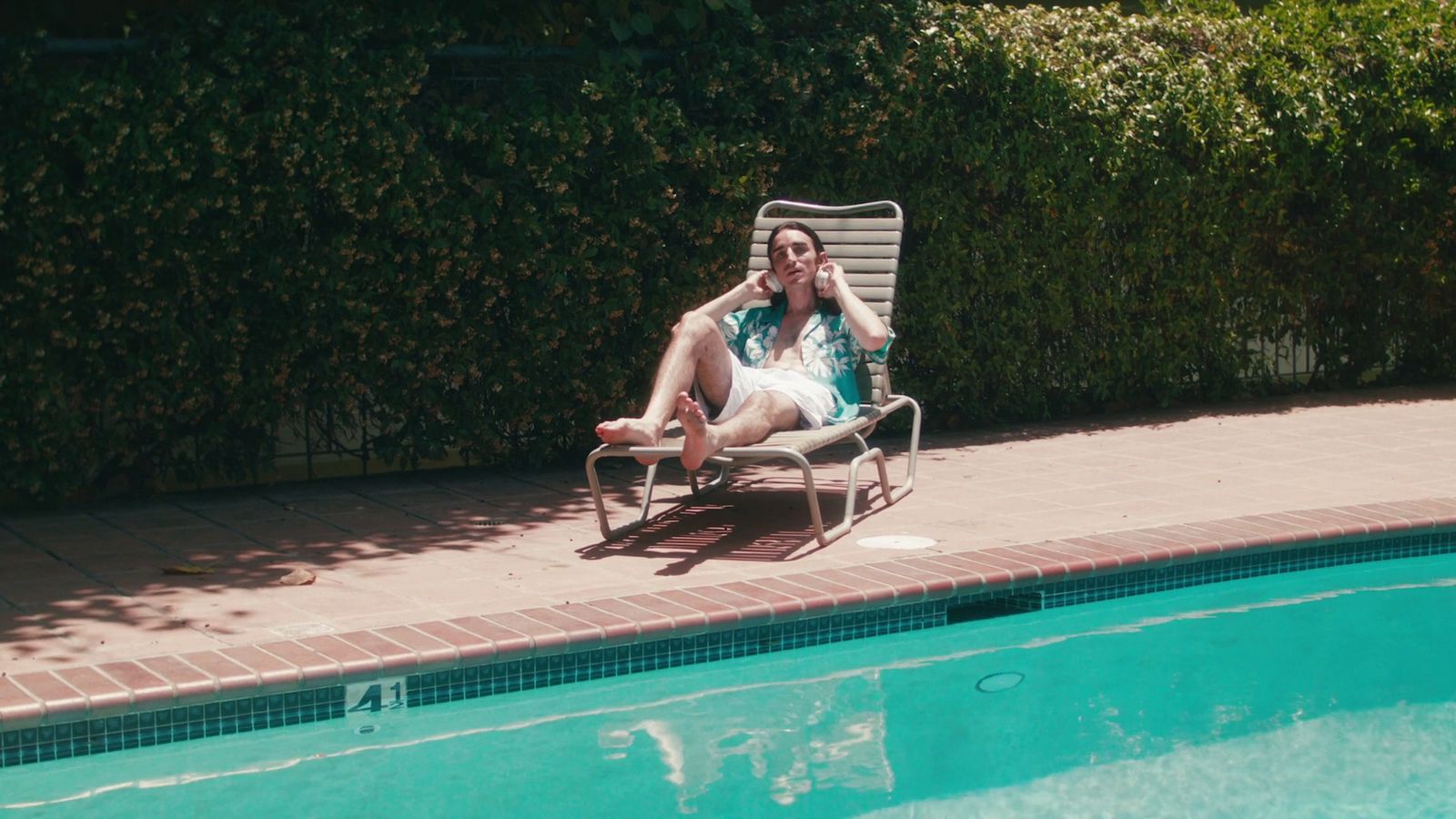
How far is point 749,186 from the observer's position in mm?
8797

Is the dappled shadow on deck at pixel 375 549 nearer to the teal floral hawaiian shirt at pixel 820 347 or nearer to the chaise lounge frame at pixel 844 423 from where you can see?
the chaise lounge frame at pixel 844 423

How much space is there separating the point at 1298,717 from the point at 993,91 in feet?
16.5

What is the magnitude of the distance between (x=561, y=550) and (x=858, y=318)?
5.73 feet

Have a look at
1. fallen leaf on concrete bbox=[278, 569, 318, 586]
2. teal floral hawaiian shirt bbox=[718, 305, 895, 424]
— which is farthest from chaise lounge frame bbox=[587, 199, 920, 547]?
fallen leaf on concrete bbox=[278, 569, 318, 586]

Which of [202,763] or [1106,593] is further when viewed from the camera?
[1106,593]

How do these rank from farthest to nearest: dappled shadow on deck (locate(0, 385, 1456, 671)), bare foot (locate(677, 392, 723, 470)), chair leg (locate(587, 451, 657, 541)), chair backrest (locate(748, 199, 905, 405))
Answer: chair backrest (locate(748, 199, 905, 405)) < chair leg (locate(587, 451, 657, 541)) < bare foot (locate(677, 392, 723, 470)) < dappled shadow on deck (locate(0, 385, 1456, 671))

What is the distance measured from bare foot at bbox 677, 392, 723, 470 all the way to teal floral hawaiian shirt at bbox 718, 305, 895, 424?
114 cm

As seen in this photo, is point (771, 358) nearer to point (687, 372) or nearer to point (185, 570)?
point (687, 372)

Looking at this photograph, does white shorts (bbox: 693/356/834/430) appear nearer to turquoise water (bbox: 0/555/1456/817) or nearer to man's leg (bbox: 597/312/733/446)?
man's leg (bbox: 597/312/733/446)

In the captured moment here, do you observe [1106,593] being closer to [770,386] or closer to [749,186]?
[770,386]

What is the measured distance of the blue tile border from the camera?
187 inches

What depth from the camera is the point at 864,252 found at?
8.20 m

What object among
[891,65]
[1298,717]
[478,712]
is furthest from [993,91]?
[478,712]

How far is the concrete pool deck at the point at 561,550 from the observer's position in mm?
5215
